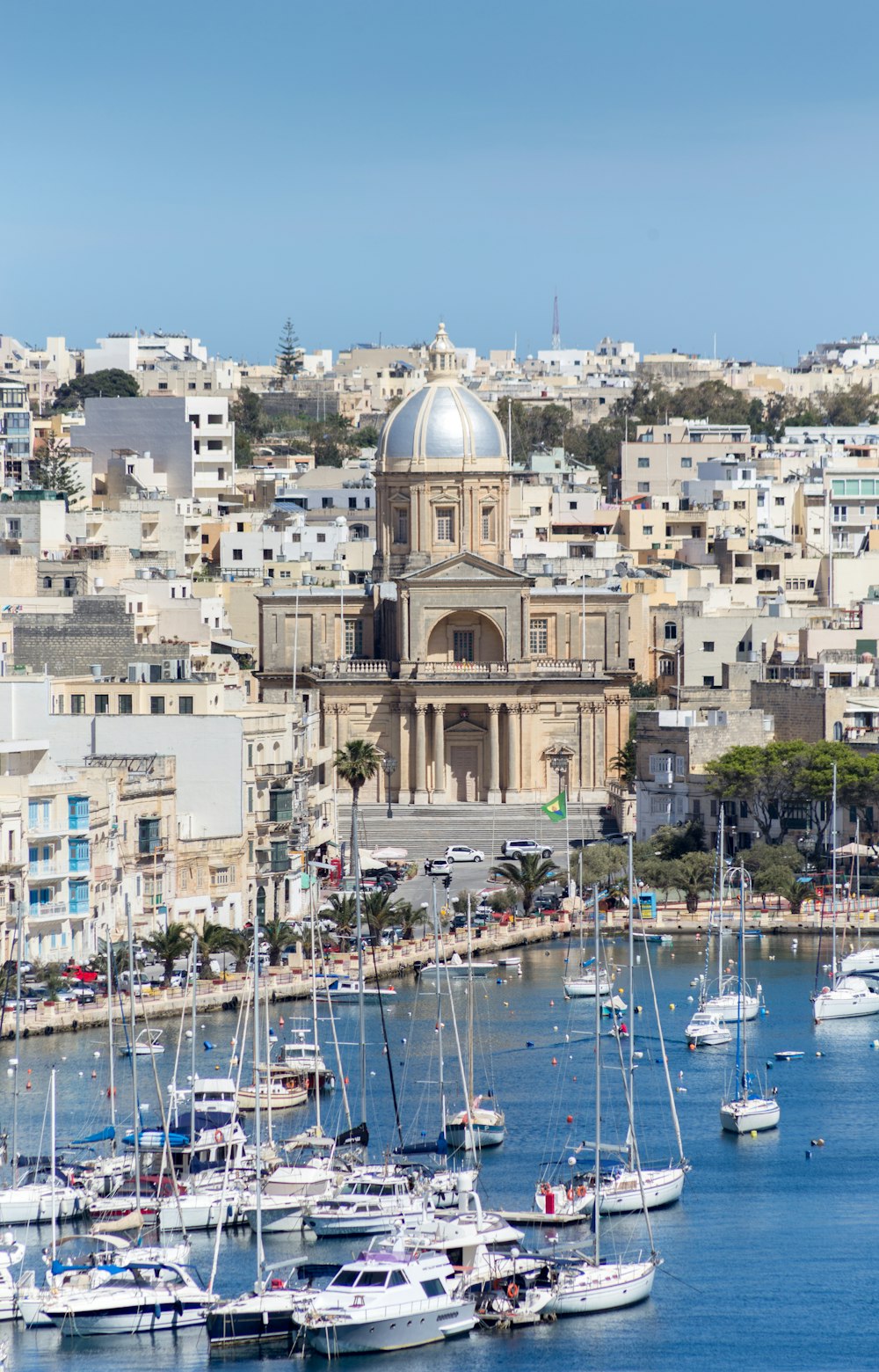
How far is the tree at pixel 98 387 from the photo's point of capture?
17862cm


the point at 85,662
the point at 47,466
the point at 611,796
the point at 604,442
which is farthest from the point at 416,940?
the point at 604,442

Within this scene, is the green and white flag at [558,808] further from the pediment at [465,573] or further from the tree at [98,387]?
the tree at [98,387]

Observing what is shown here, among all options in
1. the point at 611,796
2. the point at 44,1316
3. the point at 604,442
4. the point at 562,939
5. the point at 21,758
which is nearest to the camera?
the point at 44,1316

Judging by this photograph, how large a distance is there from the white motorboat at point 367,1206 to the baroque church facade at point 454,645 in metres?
54.1

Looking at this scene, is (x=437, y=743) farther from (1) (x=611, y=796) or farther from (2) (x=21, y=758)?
(2) (x=21, y=758)

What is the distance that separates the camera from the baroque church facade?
375ft

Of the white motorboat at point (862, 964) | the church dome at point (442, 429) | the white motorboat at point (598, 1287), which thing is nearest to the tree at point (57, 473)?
the church dome at point (442, 429)

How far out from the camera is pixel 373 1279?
172 ft

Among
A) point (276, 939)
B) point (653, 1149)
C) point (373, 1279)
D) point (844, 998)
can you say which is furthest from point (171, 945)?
point (373, 1279)

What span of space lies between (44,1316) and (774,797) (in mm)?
48844

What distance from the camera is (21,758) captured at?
80.9 metres

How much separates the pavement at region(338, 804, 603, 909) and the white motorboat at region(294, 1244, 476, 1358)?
43808mm

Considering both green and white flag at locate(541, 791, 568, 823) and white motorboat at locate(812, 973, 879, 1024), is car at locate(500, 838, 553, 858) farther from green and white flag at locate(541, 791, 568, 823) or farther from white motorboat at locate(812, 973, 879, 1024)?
white motorboat at locate(812, 973, 879, 1024)

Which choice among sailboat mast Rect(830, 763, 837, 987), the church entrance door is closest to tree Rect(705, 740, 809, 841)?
sailboat mast Rect(830, 763, 837, 987)
